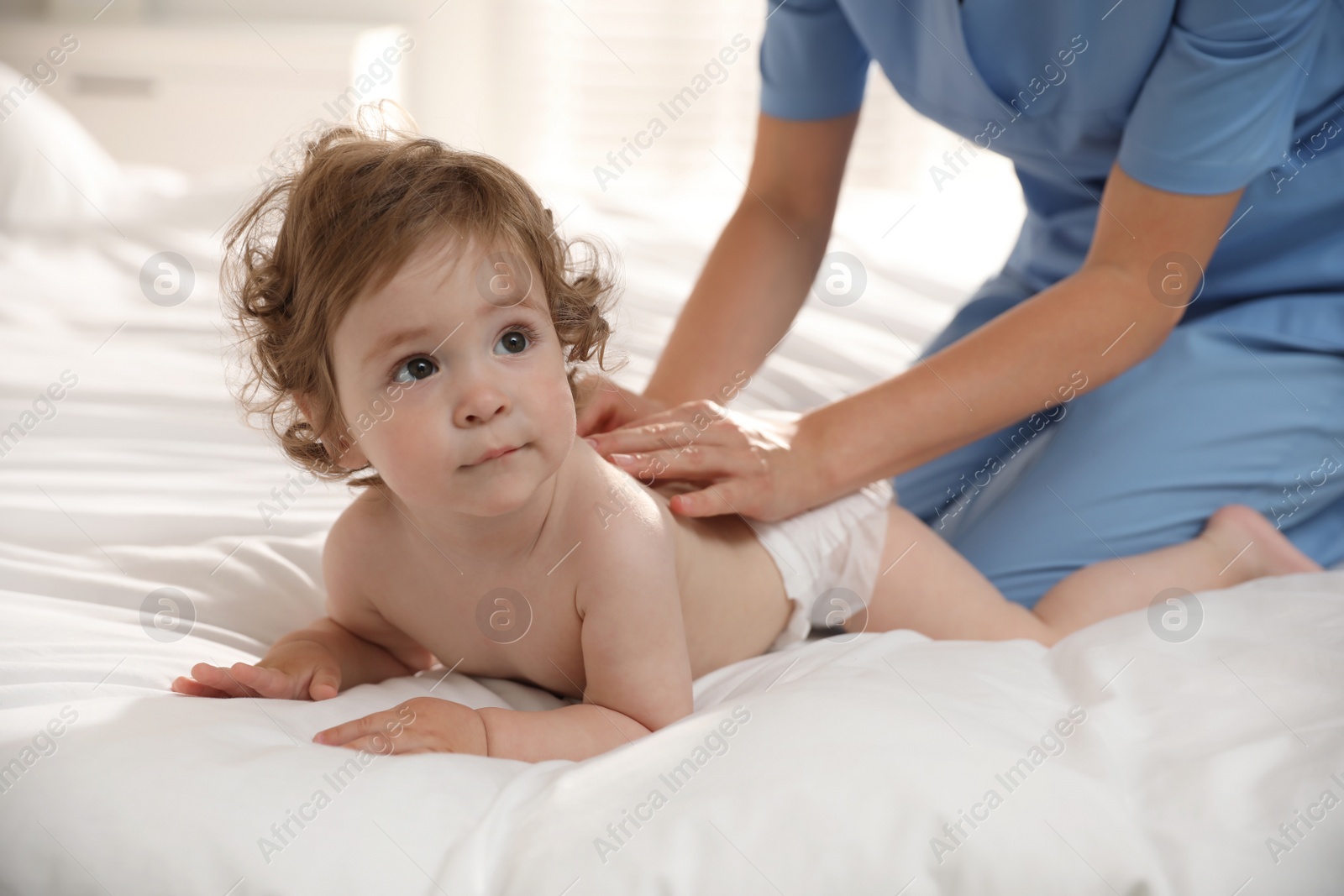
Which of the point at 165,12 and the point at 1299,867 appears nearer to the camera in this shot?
the point at 1299,867

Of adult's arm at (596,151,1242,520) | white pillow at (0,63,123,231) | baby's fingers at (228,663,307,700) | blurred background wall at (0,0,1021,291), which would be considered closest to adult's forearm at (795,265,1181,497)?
adult's arm at (596,151,1242,520)

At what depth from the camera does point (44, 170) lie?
1.85 meters

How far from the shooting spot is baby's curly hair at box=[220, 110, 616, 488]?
2.43ft

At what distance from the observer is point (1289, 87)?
0.95m

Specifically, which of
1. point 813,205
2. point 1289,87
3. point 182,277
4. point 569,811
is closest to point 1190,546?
point 1289,87

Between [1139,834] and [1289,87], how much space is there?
0.69 m

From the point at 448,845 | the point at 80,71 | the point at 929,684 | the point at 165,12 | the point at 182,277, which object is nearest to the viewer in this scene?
the point at 448,845

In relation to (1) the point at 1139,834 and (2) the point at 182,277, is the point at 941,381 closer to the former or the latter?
(1) the point at 1139,834

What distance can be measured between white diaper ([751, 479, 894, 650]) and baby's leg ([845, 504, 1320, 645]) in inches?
0.5

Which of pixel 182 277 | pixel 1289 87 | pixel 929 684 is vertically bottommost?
pixel 182 277

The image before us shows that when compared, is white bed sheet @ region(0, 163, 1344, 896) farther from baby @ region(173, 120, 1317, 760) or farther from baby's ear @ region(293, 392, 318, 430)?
baby's ear @ region(293, 392, 318, 430)

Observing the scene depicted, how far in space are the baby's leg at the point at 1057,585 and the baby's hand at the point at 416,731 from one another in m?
0.40

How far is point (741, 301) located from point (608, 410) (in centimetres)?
26

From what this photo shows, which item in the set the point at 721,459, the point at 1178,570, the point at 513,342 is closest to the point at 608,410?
the point at 721,459
